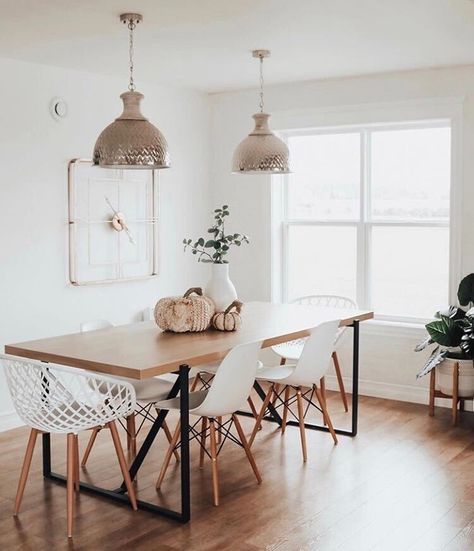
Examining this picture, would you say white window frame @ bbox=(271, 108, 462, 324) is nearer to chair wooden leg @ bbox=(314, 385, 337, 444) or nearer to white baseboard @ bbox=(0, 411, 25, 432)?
chair wooden leg @ bbox=(314, 385, 337, 444)

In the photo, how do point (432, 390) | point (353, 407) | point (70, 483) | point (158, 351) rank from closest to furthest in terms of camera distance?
point (70, 483)
point (158, 351)
point (353, 407)
point (432, 390)

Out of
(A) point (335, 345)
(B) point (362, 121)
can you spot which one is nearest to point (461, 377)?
(A) point (335, 345)

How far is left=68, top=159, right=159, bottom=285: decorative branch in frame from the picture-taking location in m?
5.41

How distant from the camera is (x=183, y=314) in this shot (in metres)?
4.17

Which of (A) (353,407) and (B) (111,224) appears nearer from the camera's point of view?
(A) (353,407)

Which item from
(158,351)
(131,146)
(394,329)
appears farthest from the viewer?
(394,329)

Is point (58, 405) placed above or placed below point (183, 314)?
below

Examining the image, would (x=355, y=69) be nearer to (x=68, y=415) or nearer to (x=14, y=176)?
(x=14, y=176)

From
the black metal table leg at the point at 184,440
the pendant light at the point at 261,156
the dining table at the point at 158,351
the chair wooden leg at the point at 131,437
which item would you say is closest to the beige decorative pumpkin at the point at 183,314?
the dining table at the point at 158,351

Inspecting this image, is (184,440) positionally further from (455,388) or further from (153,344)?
(455,388)

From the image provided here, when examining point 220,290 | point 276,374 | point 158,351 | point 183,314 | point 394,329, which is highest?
point 220,290

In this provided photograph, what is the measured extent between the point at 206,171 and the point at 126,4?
297cm

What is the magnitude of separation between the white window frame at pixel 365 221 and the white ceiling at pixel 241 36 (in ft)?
1.44

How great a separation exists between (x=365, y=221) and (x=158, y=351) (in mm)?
2752
